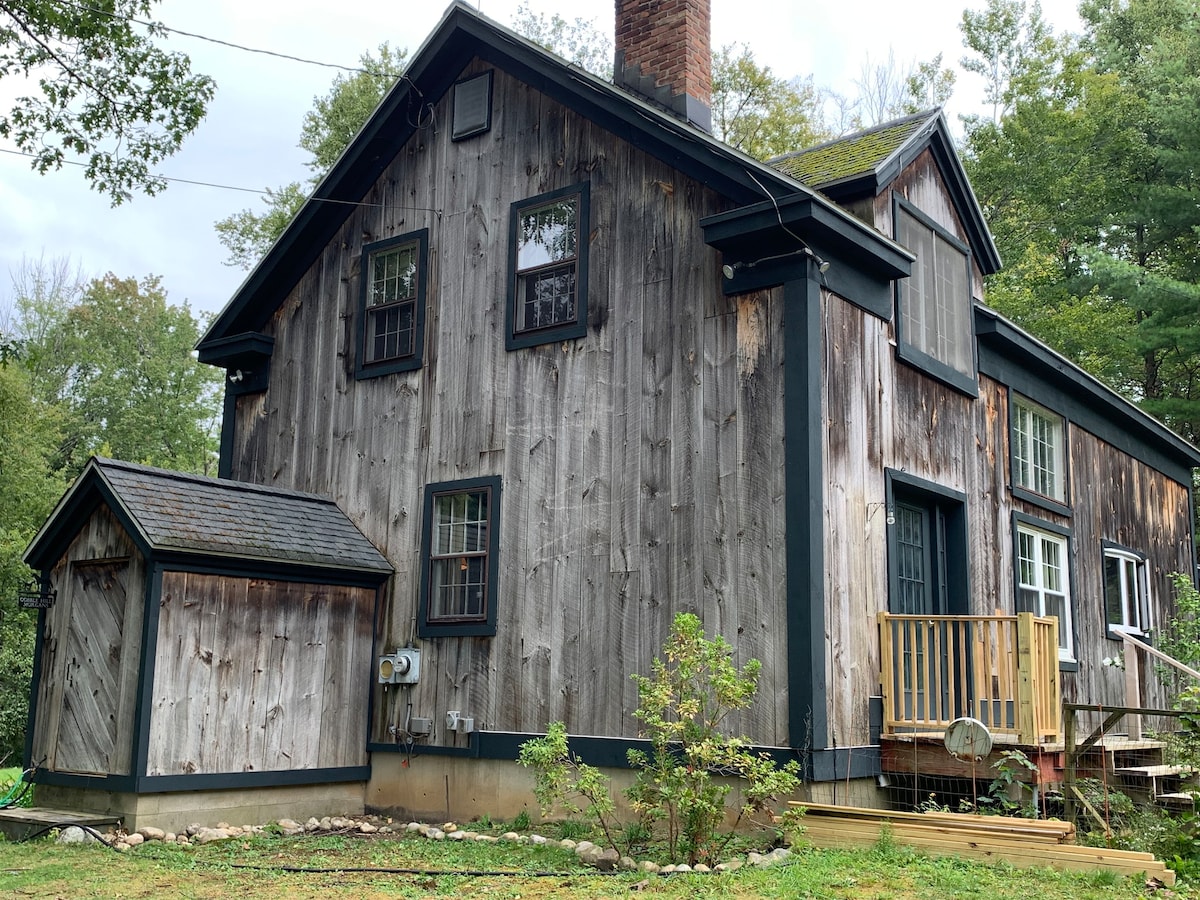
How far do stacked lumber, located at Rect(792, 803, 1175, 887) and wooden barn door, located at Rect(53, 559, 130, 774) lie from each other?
6028 mm

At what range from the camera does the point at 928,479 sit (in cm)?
1172

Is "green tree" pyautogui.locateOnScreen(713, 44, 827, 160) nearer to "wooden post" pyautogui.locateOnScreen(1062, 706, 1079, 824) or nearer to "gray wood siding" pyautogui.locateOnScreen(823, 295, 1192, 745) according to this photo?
"gray wood siding" pyautogui.locateOnScreen(823, 295, 1192, 745)

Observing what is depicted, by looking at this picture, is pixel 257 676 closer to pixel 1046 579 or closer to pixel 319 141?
pixel 1046 579

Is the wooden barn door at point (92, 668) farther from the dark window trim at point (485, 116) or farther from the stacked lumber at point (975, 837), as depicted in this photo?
the stacked lumber at point (975, 837)

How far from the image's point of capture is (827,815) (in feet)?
28.7

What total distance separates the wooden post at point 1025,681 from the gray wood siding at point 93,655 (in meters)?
7.33

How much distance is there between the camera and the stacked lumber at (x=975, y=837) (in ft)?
24.6

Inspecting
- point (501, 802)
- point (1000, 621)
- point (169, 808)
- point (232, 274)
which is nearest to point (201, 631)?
point (169, 808)

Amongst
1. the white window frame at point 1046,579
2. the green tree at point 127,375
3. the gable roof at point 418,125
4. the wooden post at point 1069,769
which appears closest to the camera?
the wooden post at point 1069,769

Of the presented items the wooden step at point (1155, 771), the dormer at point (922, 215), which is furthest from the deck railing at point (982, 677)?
the dormer at point (922, 215)

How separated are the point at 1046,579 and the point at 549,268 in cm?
739

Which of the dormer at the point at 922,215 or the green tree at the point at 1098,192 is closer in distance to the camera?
the dormer at the point at 922,215

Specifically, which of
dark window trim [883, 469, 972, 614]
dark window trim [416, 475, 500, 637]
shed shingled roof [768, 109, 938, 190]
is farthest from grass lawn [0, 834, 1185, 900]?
shed shingled roof [768, 109, 938, 190]

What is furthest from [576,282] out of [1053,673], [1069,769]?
[1069,769]
